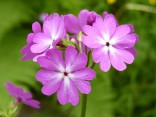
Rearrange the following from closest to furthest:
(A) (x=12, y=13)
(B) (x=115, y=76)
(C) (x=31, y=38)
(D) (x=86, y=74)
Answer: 1. (D) (x=86, y=74)
2. (C) (x=31, y=38)
3. (B) (x=115, y=76)
4. (A) (x=12, y=13)

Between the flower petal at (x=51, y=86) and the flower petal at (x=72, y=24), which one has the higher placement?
the flower petal at (x=72, y=24)

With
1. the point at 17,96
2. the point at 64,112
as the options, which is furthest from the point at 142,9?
the point at 17,96

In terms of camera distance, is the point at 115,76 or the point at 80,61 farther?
the point at 115,76

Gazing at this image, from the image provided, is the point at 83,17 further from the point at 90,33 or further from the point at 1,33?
the point at 1,33

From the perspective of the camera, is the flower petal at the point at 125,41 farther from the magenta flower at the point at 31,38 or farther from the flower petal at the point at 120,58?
the magenta flower at the point at 31,38

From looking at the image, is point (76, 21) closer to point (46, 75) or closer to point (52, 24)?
point (52, 24)

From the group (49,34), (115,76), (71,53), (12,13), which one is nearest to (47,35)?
(49,34)

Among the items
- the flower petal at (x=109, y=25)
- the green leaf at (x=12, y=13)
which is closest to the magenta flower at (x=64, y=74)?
the flower petal at (x=109, y=25)

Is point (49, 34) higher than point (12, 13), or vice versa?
point (12, 13)
